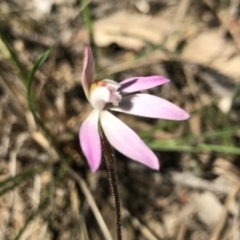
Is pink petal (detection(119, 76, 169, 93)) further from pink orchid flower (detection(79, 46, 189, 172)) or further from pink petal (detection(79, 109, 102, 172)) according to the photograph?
pink petal (detection(79, 109, 102, 172))

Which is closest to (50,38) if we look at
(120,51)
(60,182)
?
(120,51)

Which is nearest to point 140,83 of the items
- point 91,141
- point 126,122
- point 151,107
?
point 151,107

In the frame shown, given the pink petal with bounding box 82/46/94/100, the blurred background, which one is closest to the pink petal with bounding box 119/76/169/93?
the pink petal with bounding box 82/46/94/100

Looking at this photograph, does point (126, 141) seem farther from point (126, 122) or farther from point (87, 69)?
point (126, 122)

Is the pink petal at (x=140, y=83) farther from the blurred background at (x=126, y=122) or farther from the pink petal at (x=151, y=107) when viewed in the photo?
the blurred background at (x=126, y=122)

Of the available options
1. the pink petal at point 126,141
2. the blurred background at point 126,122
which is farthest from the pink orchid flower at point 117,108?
the blurred background at point 126,122

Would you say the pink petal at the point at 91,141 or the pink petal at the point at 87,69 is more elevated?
the pink petal at the point at 87,69

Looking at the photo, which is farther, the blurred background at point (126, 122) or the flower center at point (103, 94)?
the blurred background at point (126, 122)
